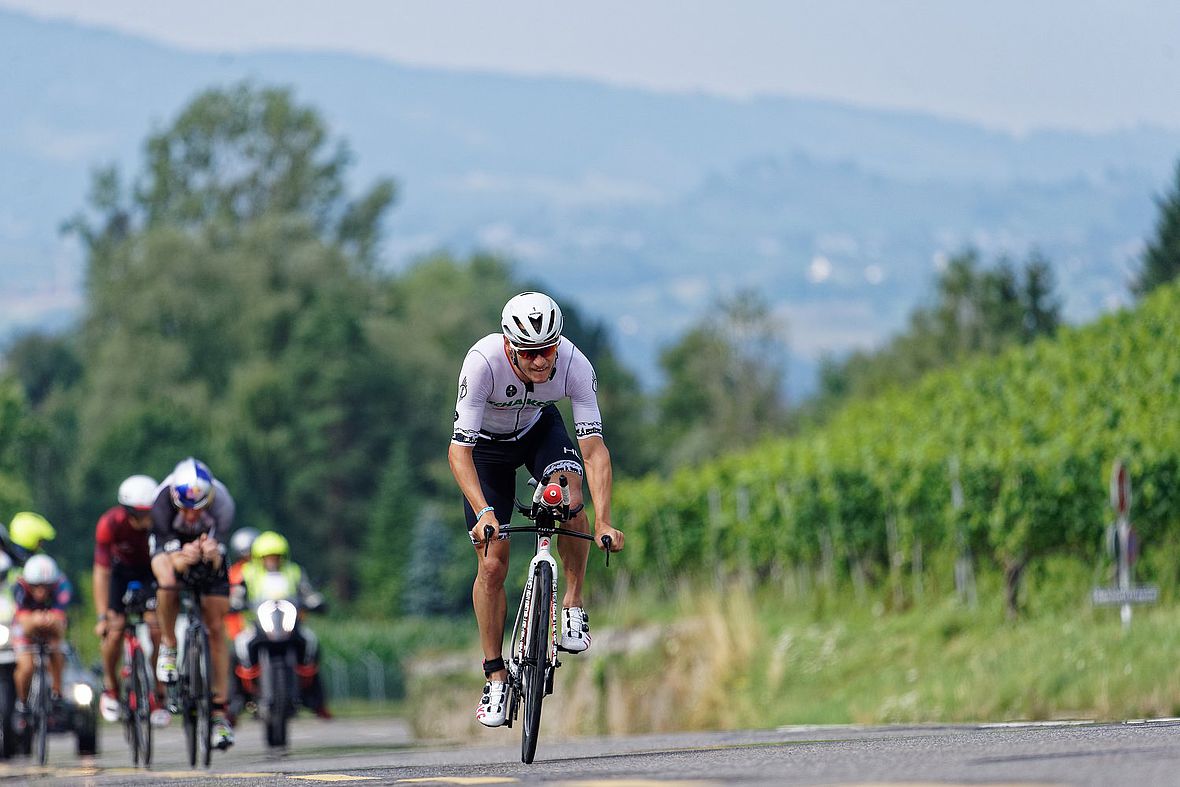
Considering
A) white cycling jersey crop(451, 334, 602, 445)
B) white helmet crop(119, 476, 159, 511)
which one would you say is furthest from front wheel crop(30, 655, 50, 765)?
white cycling jersey crop(451, 334, 602, 445)

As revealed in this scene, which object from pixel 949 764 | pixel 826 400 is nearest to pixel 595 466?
pixel 949 764

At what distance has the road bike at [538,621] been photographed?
398 inches

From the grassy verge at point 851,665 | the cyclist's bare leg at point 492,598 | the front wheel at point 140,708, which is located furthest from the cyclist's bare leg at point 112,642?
the grassy verge at point 851,665

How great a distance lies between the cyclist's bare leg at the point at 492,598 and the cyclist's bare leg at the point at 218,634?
146 inches

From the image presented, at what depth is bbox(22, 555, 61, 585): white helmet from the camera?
17.7 meters

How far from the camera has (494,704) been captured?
A: 33.9 feet

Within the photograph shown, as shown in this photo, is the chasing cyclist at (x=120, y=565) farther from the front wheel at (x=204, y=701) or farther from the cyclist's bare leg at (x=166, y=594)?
the front wheel at (x=204, y=701)

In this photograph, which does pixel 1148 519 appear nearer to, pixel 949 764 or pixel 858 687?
pixel 858 687

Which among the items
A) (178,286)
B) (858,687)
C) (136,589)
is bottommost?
(858,687)

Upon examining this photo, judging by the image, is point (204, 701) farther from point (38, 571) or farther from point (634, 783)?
point (634, 783)

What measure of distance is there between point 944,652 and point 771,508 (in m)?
7.57

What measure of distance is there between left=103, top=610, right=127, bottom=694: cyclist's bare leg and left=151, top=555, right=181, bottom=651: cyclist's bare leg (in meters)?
1.14

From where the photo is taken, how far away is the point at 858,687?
21.5 m

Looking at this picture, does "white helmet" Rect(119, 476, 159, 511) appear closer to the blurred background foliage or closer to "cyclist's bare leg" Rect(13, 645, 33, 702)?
"cyclist's bare leg" Rect(13, 645, 33, 702)
